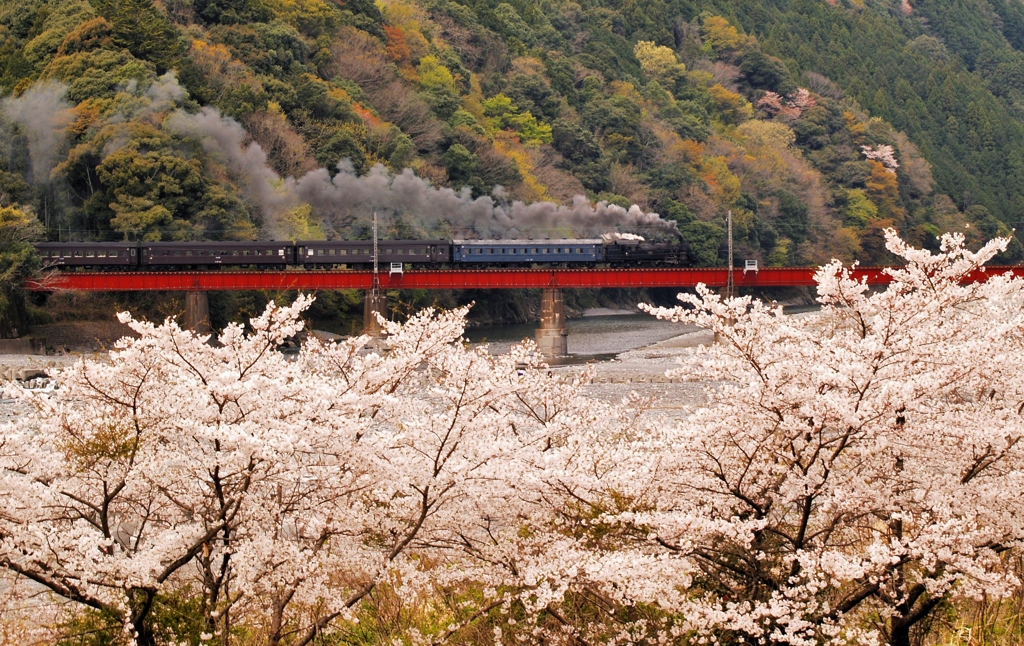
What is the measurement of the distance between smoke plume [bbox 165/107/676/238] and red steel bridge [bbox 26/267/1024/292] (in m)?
9.17

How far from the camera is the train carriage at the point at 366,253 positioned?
57.8 m

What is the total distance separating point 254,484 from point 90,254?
46.7m

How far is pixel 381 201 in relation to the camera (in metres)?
69.4

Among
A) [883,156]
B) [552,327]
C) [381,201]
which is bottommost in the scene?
[552,327]

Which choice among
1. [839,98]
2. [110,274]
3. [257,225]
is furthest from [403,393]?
[839,98]

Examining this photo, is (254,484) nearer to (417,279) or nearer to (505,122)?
(417,279)

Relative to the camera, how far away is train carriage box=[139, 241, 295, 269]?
55344 millimetres

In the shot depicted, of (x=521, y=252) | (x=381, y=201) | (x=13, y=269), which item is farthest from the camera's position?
Answer: (x=381, y=201)

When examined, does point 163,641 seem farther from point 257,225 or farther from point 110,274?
point 257,225

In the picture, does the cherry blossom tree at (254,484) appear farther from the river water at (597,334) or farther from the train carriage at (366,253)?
the train carriage at (366,253)

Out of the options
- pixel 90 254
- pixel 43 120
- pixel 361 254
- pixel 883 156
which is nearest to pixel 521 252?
pixel 361 254

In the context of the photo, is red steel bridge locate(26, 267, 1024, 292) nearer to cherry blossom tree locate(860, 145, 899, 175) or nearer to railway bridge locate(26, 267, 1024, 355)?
railway bridge locate(26, 267, 1024, 355)

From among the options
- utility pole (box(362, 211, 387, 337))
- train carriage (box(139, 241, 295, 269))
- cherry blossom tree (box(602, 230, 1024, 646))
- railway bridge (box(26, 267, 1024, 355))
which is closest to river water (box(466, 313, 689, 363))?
railway bridge (box(26, 267, 1024, 355))

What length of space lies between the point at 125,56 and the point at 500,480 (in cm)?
5767
